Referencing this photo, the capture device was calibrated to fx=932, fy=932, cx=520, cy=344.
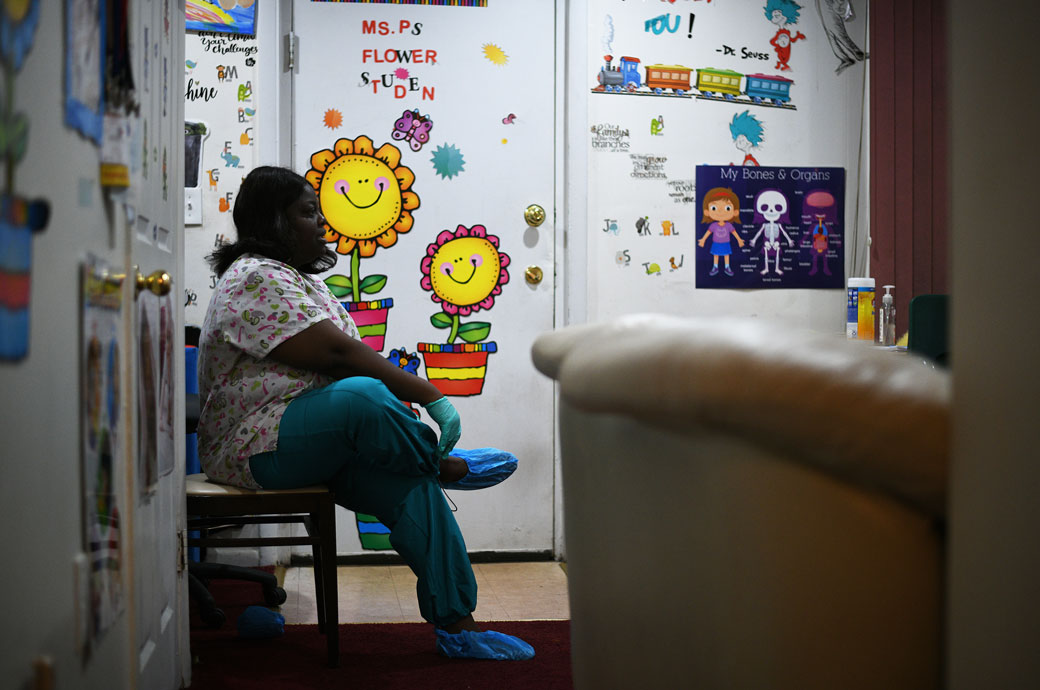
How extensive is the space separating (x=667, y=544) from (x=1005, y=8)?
1.63 feet

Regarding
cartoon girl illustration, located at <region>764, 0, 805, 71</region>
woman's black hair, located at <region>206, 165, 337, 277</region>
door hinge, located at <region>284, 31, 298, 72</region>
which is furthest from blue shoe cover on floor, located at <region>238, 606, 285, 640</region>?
cartoon girl illustration, located at <region>764, 0, 805, 71</region>

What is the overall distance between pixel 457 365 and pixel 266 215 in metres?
1.02

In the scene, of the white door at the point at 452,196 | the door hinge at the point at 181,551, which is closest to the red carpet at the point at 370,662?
the door hinge at the point at 181,551

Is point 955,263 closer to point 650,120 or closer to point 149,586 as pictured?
point 149,586

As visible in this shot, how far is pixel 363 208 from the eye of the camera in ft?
9.90

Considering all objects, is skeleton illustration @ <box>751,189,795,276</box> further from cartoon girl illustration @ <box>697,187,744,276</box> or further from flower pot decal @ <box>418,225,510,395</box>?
flower pot decal @ <box>418,225,510,395</box>

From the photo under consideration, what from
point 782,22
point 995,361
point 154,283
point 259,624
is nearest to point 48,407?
point 154,283

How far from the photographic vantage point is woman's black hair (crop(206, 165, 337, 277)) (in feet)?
7.17

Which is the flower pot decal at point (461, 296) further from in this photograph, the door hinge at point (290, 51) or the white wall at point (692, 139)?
the door hinge at point (290, 51)

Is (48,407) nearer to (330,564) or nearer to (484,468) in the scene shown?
(330,564)

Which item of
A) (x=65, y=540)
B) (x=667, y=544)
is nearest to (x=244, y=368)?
(x=65, y=540)

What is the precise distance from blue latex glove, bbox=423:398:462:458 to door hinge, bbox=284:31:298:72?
4.68 feet

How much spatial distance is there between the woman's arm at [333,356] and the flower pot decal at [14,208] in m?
1.19

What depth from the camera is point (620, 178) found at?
309 centimetres
